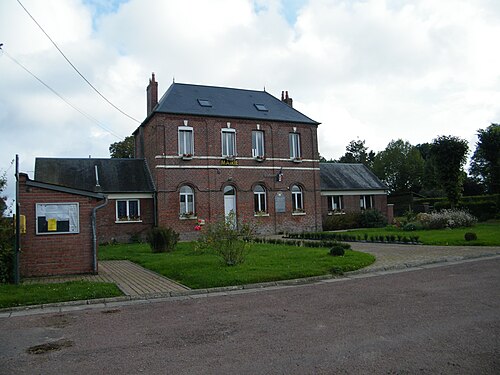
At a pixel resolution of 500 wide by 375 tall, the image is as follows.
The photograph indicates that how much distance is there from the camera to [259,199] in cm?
3066

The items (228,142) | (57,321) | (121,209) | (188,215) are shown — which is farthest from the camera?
(228,142)

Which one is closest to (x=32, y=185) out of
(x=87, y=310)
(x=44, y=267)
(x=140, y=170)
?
(x=44, y=267)

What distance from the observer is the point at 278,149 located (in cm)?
3119

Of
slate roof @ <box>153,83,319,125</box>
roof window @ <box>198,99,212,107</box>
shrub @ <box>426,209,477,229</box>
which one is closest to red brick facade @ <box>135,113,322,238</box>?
slate roof @ <box>153,83,319,125</box>

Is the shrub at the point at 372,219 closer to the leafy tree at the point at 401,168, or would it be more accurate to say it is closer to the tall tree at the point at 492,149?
the tall tree at the point at 492,149

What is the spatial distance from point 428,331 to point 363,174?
33.7 metres

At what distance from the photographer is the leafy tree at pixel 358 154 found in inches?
3381

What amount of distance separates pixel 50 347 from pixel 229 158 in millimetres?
23617

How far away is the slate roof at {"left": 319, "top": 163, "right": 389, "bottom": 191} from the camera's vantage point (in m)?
35.7

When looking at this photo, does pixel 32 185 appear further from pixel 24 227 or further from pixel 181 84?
pixel 181 84

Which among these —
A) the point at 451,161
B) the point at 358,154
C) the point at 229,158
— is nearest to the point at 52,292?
the point at 229,158

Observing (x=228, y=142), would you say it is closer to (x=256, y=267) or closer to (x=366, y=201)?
(x=366, y=201)

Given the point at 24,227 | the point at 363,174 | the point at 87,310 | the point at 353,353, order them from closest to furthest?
the point at 353,353 → the point at 87,310 → the point at 24,227 → the point at 363,174

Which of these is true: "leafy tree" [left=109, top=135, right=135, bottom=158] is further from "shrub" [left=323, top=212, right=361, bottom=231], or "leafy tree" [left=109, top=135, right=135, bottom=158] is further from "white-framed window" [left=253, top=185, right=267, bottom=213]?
"shrub" [left=323, top=212, right=361, bottom=231]
